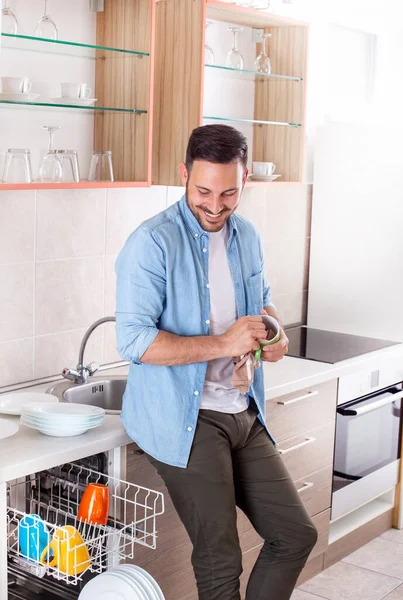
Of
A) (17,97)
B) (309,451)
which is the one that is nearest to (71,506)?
(309,451)

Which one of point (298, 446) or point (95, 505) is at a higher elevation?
point (95, 505)

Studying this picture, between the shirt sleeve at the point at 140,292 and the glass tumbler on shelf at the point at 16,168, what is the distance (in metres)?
0.43

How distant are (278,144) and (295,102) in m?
0.19

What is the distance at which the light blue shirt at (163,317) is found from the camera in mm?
2434

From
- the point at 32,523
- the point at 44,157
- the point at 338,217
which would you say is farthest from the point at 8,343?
the point at 338,217

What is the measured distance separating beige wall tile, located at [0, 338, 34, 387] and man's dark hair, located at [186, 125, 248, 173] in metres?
0.95

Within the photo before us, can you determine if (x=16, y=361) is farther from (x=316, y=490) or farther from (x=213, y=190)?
(x=316, y=490)

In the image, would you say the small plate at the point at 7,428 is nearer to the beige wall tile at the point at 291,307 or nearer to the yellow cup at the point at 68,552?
the yellow cup at the point at 68,552

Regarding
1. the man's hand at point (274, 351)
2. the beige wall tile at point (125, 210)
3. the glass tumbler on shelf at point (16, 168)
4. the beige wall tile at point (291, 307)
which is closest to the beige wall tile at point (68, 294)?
the beige wall tile at point (125, 210)

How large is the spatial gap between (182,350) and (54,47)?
3.71 ft

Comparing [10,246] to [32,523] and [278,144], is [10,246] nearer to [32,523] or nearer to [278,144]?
[32,523]

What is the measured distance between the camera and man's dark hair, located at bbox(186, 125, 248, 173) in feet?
7.89

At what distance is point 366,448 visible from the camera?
374cm

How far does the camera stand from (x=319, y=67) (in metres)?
4.18
